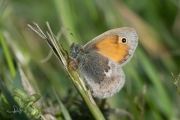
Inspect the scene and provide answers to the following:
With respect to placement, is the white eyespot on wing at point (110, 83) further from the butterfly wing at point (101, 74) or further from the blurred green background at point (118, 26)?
the blurred green background at point (118, 26)

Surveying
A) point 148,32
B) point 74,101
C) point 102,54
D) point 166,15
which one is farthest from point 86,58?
point 166,15

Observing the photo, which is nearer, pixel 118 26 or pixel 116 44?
pixel 116 44

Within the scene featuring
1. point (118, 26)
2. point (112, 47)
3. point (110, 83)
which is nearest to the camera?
point (110, 83)

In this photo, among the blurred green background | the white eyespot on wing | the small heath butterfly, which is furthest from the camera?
the blurred green background

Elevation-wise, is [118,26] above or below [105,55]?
above

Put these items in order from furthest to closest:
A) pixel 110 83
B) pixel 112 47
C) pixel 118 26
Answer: pixel 118 26, pixel 112 47, pixel 110 83

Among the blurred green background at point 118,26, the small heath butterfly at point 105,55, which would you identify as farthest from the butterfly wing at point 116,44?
the blurred green background at point 118,26

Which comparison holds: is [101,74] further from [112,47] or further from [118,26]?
[118,26]

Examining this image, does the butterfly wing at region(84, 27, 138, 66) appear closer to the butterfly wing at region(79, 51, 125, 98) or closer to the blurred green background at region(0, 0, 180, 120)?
the butterfly wing at region(79, 51, 125, 98)

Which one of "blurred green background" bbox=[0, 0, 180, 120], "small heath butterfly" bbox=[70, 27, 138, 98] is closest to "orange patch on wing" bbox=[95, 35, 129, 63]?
"small heath butterfly" bbox=[70, 27, 138, 98]

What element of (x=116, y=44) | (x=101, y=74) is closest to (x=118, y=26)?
(x=116, y=44)
